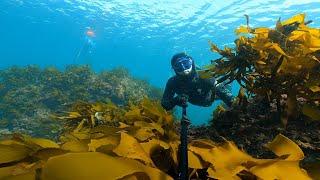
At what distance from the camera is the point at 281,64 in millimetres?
1882

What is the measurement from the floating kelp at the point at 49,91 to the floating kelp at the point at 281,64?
29.6ft

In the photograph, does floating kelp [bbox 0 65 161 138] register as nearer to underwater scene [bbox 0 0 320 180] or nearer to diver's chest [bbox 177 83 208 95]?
diver's chest [bbox 177 83 208 95]

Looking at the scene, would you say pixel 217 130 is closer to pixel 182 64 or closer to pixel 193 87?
pixel 182 64

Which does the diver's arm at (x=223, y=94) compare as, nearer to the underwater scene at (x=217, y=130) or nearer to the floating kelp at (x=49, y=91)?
the underwater scene at (x=217, y=130)

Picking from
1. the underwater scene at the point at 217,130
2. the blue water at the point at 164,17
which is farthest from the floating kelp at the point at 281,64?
the blue water at the point at 164,17

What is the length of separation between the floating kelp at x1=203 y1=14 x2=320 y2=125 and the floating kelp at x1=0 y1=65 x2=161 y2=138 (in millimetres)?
9031

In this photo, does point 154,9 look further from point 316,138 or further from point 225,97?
point 316,138

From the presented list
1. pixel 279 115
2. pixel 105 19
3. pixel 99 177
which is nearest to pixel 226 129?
pixel 279 115

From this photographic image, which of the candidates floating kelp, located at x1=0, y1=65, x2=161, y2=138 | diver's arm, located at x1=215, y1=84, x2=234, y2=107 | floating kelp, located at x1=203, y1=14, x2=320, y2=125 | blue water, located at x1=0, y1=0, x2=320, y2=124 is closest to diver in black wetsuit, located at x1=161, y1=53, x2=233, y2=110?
diver's arm, located at x1=215, y1=84, x2=234, y2=107

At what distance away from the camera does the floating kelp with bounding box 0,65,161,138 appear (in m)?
11.8

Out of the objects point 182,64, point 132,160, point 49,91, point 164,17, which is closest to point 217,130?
point 132,160

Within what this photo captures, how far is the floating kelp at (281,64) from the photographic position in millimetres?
1748

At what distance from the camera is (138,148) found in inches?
44.1

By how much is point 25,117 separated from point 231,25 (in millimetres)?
23362
